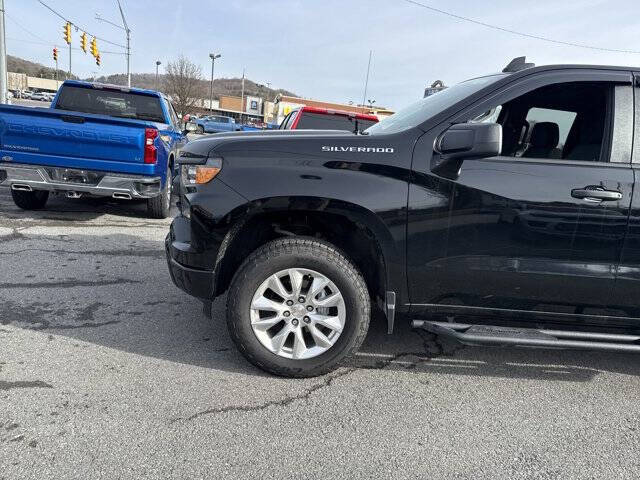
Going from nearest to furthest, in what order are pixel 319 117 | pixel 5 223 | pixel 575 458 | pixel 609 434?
pixel 575 458 → pixel 609 434 → pixel 5 223 → pixel 319 117

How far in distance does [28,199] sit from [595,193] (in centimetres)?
716

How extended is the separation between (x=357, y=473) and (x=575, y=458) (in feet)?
3.71

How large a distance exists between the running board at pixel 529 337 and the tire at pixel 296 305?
1.35 ft

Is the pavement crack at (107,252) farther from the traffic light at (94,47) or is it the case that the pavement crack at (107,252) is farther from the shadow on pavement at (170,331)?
the traffic light at (94,47)

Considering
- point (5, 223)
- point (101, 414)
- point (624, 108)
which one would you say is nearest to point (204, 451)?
point (101, 414)

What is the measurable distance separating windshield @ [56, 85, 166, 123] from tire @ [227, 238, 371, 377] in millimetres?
5996

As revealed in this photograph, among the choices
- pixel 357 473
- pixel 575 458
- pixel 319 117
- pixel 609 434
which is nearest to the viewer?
pixel 357 473

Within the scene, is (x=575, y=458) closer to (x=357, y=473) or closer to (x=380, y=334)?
(x=357, y=473)

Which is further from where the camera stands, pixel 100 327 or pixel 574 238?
pixel 100 327

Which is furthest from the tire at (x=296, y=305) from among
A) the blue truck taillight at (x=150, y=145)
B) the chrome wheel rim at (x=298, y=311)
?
the blue truck taillight at (x=150, y=145)

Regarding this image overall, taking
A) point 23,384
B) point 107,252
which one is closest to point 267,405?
point 23,384

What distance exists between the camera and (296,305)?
2951mm

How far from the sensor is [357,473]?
87.7 inches

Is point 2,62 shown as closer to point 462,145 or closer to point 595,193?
point 462,145
